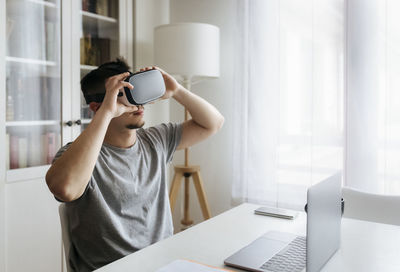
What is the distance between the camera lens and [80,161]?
3.96 ft

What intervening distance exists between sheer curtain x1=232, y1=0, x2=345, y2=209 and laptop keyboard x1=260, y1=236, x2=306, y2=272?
1366 millimetres

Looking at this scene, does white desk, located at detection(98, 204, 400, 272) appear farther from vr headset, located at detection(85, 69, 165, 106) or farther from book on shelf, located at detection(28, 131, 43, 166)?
book on shelf, located at detection(28, 131, 43, 166)

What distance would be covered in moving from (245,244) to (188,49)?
1.59 metres

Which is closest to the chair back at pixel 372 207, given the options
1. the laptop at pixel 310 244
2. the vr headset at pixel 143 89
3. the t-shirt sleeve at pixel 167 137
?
the laptop at pixel 310 244

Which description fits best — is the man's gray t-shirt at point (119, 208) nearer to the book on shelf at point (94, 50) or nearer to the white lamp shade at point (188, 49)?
the white lamp shade at point (188, 49)

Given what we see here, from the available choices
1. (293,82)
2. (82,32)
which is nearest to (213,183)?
(293,82)

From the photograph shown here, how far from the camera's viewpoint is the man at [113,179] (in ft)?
4.02

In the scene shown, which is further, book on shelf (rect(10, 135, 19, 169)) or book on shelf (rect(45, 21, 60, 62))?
book on shelf (rect(45, 21, 60, 62))

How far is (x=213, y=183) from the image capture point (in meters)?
2.99

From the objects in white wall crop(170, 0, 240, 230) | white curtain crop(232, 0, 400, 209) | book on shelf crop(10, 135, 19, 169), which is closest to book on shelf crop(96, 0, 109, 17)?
white wall crop(170, 0, 240, 230)

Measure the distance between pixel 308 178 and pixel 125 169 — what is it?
4.68ft

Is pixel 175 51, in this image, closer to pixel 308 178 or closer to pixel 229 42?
pixel 229 42

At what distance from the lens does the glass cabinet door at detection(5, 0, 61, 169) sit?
214cm

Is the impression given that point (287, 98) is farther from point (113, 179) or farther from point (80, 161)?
point (80, 161)
